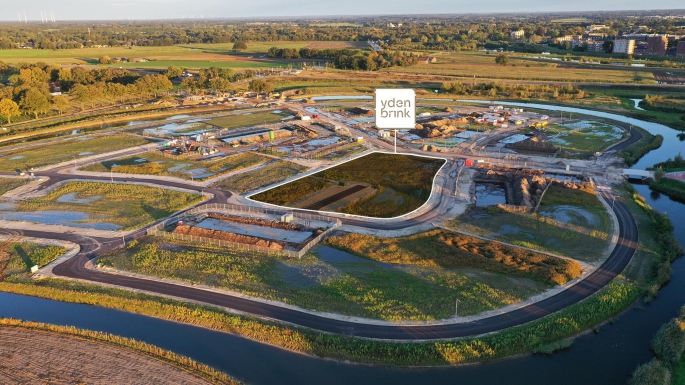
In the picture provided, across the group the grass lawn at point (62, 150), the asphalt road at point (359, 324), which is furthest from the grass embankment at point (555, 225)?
the grass lawn at point (62, 150)

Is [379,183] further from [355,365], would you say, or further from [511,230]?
[355,365]

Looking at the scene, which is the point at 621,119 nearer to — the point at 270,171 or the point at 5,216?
the point at 270,171

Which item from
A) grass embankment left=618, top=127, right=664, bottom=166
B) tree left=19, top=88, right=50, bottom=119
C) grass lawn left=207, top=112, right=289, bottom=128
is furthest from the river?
tree left=19, top=88, right=50, bottom=119

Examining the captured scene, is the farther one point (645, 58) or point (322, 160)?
point (645, 58)

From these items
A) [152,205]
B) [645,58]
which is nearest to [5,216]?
[152,205]

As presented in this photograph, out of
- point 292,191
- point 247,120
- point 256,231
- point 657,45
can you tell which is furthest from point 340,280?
point 657,45
